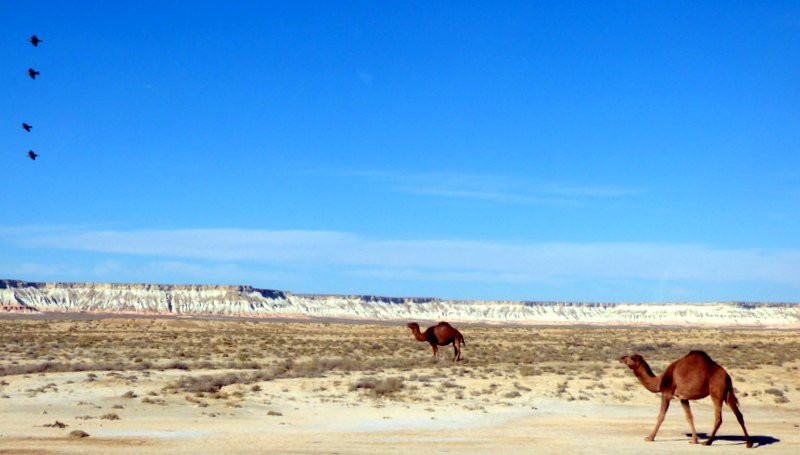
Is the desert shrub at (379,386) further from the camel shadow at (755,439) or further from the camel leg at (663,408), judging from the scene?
the camel leg at (663,408)

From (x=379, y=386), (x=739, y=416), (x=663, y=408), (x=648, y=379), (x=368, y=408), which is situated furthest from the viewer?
(x=379, y=386)

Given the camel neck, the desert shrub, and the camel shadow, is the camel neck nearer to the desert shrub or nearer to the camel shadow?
the camel shadow

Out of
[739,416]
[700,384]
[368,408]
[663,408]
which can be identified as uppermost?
[700,384]

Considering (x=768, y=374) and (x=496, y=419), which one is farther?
(x=768, y=374)

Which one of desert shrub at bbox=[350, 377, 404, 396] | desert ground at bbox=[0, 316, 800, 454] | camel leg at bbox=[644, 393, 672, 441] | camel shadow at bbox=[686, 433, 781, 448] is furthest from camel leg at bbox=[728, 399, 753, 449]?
desert shrub at bbox=[350, 377, 404, 396]

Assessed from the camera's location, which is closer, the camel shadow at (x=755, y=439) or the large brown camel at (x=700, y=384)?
the large brown camel at (x=700, y=384)

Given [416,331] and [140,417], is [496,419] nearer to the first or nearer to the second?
[140,417]

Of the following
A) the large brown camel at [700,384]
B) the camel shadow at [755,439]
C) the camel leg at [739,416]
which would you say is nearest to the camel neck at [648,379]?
the large brown camel at [700,384]

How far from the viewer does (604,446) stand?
696 inches

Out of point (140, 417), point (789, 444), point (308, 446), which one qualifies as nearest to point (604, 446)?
point (789, 444)

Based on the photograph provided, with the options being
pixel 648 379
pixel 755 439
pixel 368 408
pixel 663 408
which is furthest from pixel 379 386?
pixel 755 439

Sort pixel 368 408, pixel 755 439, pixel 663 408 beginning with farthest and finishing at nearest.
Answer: pixel 368 408 → pixel 755 439 → pixel 663 408

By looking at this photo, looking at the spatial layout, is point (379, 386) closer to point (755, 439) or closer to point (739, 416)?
point (755, 439)

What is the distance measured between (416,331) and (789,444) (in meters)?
22.2
